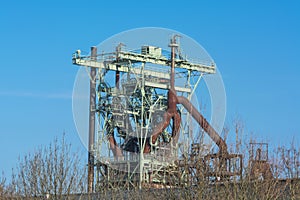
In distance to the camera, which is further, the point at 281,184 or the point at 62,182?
the point at 62,182

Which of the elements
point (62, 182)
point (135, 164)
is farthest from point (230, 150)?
point (135, 164)

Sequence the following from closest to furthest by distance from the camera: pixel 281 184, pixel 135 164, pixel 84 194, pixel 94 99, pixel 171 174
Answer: pixel 281 184, pixel 171 174, pixel 84 194, pixel 135 164, pixel 94 99

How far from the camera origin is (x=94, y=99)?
59.2m

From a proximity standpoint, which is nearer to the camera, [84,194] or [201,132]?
[201,132]

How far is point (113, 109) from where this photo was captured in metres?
57.5

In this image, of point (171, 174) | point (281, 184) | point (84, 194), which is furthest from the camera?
point (84, 194)

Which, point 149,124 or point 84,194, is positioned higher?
point 149,124

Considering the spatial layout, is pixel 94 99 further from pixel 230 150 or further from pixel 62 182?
pixel 230 150

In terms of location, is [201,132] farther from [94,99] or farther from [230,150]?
[94,99]

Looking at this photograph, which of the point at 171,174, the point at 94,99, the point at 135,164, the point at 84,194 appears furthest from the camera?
the point at 94,99

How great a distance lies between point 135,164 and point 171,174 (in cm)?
2228

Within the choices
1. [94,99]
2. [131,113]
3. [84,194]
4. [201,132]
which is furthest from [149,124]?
[201,132]

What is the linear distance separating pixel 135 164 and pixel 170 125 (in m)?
4.17

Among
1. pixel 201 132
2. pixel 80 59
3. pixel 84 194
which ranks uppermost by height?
pixel 80 59
